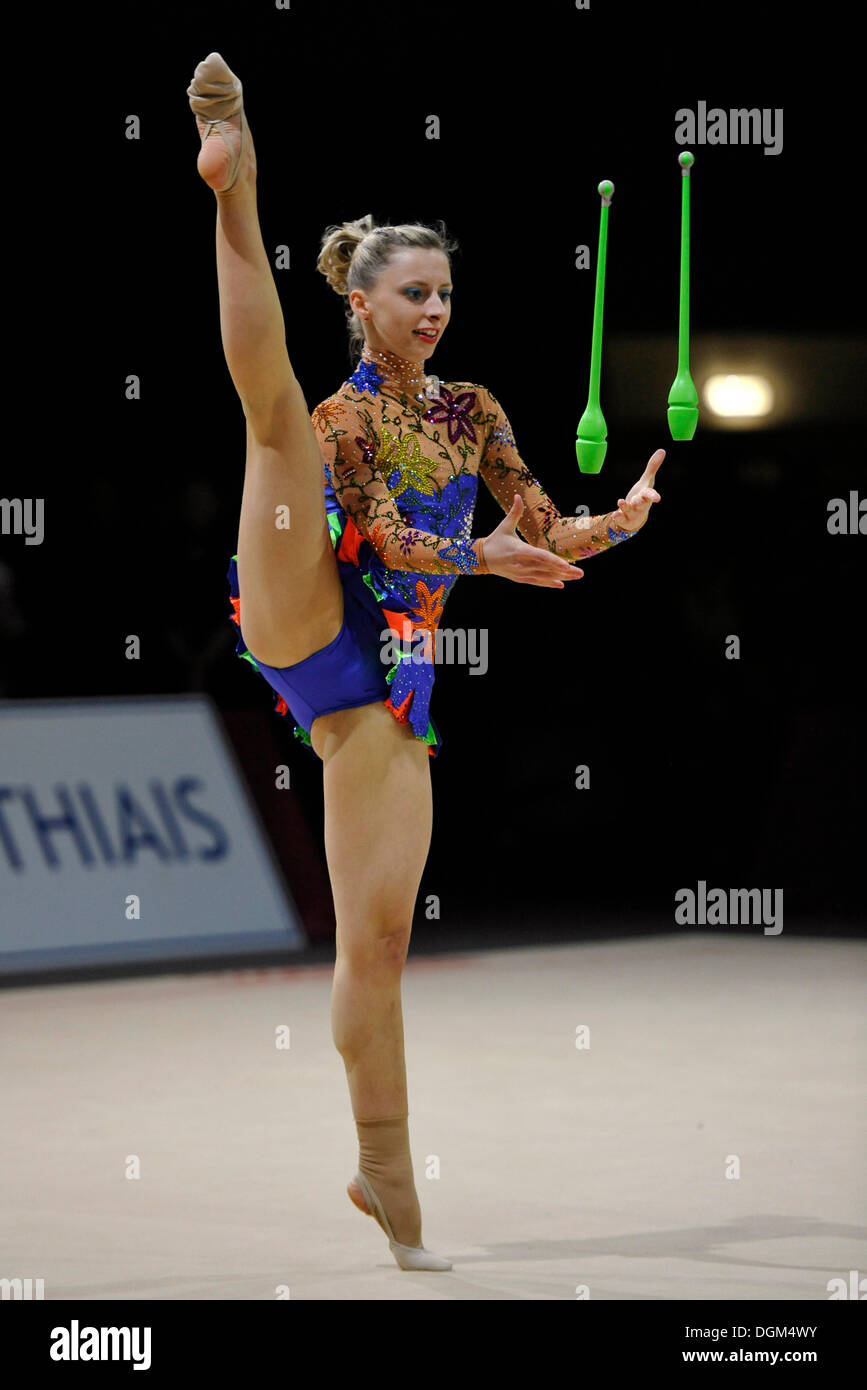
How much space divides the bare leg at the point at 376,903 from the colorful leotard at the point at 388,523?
0.06m

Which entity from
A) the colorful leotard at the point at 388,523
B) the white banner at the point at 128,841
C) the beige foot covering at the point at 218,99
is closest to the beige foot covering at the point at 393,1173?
the colorful leotard at the point at 388,523

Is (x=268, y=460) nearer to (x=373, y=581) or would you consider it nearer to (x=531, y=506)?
(x=373, y=581)

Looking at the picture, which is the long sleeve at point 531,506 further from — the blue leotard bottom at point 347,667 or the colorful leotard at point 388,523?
the blue leotard bottom at point 347,667

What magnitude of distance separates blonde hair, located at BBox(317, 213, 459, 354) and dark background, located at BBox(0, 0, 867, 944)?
9.92 feet

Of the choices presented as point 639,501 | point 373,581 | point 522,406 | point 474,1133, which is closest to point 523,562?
point 639,501

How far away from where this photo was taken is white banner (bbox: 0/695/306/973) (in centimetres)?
561

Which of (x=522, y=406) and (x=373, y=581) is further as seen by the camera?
(x=522, y=406)

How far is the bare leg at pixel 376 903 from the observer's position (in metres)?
2.86

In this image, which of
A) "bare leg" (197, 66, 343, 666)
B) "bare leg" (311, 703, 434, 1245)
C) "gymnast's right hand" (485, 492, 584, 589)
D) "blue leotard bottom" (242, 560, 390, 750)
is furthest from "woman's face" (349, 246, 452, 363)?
"bare leg" (311, 703, 434, 1245)

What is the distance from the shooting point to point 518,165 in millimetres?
6762

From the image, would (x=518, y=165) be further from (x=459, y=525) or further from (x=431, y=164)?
(x=459, y=525)

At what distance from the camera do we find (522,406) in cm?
725

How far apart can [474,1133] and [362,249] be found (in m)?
1.83

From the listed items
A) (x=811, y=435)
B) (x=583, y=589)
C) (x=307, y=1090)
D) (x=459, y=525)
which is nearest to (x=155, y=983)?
(x=307, y=1090)
